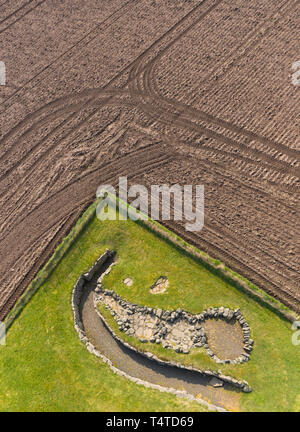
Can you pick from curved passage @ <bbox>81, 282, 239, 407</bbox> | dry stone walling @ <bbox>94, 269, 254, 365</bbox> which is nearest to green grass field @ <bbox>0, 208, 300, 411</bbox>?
dry stone walling @ <bbox>94, 269, 254, 365</bbox>

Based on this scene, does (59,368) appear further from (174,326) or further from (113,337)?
(174,326)

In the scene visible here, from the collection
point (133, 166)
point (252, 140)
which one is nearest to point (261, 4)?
point (252, 140)

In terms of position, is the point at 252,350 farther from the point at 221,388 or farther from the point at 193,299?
the point at 193,299

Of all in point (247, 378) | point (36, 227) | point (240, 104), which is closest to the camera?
point (247, 378)

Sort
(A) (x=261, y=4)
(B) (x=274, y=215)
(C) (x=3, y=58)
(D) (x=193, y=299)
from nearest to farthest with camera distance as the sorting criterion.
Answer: (D) (x=193, y=299)
(B) (x=274, y=215)
(A) (x=261, y=4)
(C) (x=3, y=58)

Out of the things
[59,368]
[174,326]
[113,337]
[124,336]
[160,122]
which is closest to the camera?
[59,368]

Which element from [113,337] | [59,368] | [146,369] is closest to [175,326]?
[146,369]

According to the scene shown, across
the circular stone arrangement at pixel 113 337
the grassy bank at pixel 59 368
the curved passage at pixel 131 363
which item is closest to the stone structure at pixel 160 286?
the circular stone arrangement at pixel 113 337
